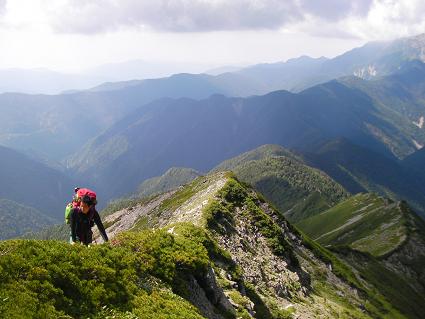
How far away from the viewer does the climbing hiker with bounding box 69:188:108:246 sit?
27511 mm

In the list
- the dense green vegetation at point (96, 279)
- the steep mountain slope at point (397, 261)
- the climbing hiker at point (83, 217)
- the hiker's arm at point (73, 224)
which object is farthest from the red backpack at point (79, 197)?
the steep mountain slope at point (397, 261)

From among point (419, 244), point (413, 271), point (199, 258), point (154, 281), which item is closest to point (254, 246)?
point (199, 258)

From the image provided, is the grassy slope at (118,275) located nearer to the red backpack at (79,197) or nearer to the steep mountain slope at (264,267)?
the steep mountain slope at (264,267)

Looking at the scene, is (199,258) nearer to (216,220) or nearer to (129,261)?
(129,261)

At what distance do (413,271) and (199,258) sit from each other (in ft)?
504

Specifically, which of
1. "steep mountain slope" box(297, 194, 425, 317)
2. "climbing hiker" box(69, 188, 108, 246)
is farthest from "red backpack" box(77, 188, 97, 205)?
"steep mountain slope" box(297, 194, 425, 317)

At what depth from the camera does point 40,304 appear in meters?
18.7

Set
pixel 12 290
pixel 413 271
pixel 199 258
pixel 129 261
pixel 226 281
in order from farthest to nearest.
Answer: pixel 413 271, pixel 226 281, pixel 199 258, pixel 129 261, pixel 12 290

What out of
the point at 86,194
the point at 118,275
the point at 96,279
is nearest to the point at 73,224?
the point at 86,194

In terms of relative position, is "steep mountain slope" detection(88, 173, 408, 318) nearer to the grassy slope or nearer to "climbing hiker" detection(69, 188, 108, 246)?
the grassy slope

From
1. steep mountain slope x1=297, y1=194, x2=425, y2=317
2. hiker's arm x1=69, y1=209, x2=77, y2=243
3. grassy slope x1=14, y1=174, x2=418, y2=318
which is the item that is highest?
hiker's arm x1=69, y1=209, x2=77, y2=243

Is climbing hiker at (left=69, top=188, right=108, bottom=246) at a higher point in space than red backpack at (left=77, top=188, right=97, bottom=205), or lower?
lower

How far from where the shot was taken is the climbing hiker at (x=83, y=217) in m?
27.5

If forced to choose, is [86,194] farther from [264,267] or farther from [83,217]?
[264,267]
